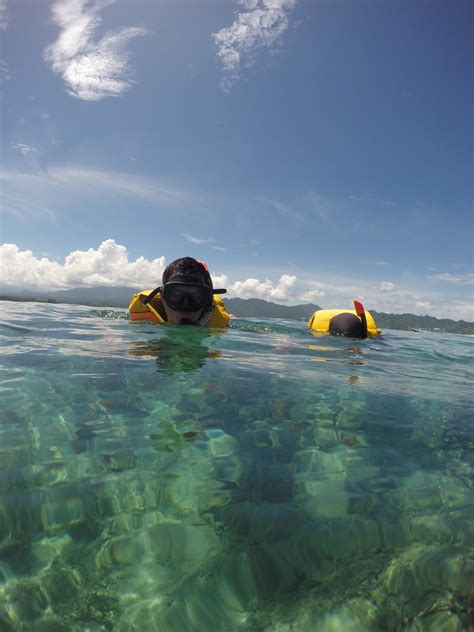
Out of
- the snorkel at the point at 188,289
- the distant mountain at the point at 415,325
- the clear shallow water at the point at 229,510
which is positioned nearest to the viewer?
the clear shallow water at the point at 229,510

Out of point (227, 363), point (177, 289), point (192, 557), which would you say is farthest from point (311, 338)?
point (192, 557)

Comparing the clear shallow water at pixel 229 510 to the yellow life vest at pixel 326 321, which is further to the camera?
the yellow life vest at pixel 326 321

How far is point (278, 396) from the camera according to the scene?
4227mm

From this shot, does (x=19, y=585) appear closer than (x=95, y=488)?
Yes

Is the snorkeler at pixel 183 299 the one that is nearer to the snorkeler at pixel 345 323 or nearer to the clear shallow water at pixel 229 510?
the snorkeler at pixel 345 323

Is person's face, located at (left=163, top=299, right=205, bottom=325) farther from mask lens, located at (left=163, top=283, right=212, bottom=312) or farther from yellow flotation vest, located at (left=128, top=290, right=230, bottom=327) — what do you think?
yellow flotation vest, located at (left=128, top=290, right=230, bottom=327)

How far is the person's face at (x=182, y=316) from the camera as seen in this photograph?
10242 mm

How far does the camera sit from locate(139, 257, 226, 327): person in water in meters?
9.60

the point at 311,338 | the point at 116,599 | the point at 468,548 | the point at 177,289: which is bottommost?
the point at 116,599

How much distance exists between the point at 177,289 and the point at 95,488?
779 centimetres

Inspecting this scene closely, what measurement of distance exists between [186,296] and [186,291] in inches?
5.9

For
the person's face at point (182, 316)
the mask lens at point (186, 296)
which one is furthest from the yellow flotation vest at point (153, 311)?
the mask lens at point (186, 296)

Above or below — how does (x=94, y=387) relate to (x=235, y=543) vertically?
above

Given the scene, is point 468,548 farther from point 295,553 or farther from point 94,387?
point 94,387
